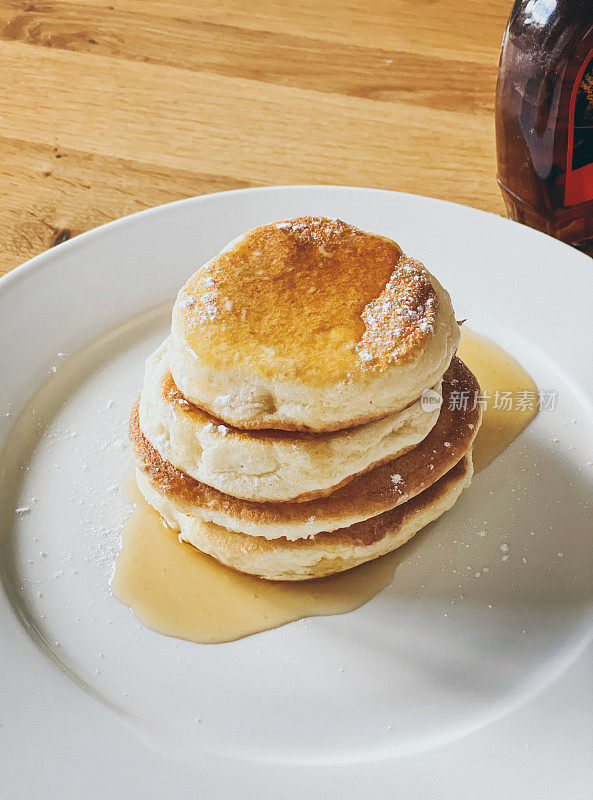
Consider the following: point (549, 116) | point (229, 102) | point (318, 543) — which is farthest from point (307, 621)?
point (229, 102)

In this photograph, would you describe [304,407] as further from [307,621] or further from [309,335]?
[307,621]

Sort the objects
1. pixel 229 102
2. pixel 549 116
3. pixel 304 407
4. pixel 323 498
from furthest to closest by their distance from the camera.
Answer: pixel 229 102
pixel 549 116
pixel 323 498
pixel 304 407

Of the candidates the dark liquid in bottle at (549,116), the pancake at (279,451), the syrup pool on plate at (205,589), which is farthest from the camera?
the dark liquid in bottle at (549,116)

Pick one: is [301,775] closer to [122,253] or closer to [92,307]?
[92,307]

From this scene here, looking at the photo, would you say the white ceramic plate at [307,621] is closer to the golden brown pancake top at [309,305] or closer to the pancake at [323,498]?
the pancake at [323,498]

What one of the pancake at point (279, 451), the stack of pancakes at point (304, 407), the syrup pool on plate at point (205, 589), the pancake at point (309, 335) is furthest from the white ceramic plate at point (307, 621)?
the pancake at point (309, 335)

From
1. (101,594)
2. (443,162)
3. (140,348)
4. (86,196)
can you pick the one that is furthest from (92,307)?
(443,162)
